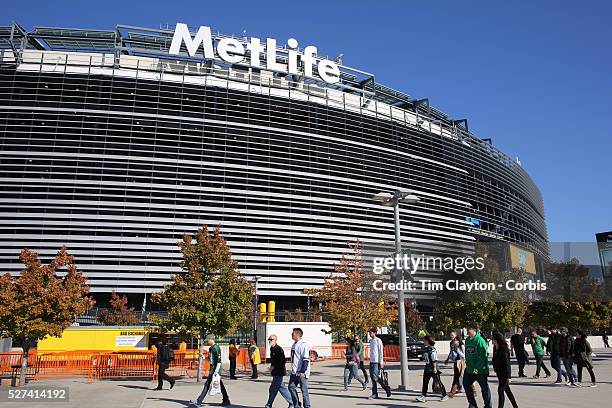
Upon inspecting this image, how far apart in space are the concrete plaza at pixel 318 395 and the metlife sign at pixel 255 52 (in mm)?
48610

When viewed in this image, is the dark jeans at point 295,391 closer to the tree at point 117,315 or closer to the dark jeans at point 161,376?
the dark jeans at point 161,376

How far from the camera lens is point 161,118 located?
55625 millimetres

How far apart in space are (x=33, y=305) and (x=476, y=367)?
14614 mm

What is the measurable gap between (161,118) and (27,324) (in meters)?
42.7

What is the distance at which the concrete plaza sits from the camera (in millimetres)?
11180

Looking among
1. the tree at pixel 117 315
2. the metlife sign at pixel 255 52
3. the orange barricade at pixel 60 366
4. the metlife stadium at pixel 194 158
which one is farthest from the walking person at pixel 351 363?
the metlife sign at pixel 255 52

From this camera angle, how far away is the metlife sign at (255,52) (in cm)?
5816

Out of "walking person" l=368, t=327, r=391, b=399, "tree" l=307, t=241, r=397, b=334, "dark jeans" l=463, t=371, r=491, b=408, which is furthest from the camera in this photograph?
"tree" l=307, t=241, r=397, b=334

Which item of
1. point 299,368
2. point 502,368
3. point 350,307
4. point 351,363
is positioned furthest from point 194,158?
point 502,368

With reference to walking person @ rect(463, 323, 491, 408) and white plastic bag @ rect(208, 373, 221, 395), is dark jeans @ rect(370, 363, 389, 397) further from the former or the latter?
white plastic bag @ rect(208, 373, 221, 395)

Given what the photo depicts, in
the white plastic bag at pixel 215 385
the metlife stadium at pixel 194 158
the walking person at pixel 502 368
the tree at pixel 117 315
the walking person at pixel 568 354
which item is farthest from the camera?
the metlife stadium at pixel 194 158

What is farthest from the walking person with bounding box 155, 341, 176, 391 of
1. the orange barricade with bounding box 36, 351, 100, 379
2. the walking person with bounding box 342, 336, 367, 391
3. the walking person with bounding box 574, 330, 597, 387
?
the walking person with bounding box 574, 330, 597, 387

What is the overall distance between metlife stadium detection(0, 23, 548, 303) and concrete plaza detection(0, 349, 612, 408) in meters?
30.4

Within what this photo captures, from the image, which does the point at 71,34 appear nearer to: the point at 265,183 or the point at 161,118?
the point at 161,118
